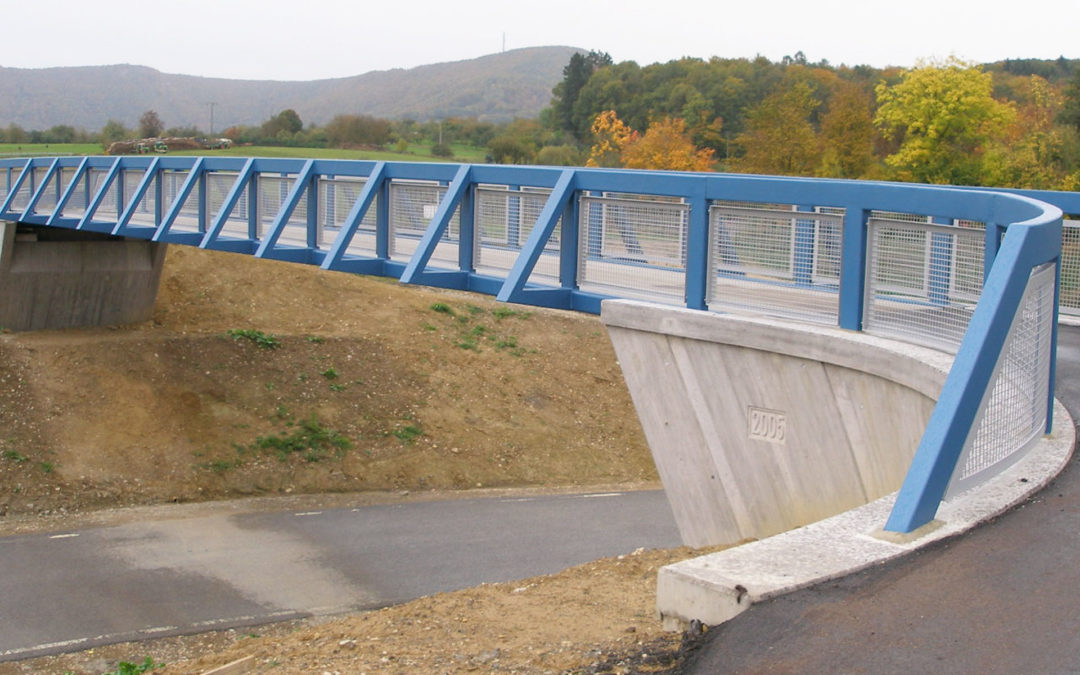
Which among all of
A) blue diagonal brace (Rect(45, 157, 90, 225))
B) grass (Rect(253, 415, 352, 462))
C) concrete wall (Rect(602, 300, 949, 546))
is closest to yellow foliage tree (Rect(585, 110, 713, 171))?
grass (Rect(253, 415, 352, 462))

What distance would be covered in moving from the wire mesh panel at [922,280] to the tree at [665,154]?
49.6 m

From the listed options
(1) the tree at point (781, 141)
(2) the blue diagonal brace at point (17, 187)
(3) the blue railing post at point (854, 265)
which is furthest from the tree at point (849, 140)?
(3) the blue railing post at point (854, 265)

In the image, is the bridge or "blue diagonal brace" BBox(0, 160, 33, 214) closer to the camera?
the bridge

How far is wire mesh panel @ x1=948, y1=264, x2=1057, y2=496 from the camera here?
688 centimetres

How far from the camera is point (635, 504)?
27703 mm

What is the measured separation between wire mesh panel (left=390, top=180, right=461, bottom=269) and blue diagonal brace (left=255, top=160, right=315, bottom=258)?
1.89m

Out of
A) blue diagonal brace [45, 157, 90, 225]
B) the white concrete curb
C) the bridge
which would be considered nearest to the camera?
the white concrete curb

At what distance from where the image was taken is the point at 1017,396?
7492mm

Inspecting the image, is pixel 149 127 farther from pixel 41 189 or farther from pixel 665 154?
pixel 41 189

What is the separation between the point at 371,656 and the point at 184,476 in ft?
69.0

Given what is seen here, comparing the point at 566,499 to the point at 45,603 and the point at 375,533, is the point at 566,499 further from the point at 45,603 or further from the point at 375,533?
the point at 45,603

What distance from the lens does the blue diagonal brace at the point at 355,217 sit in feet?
49.5

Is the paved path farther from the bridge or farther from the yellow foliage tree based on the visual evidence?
the yellow foliage tree

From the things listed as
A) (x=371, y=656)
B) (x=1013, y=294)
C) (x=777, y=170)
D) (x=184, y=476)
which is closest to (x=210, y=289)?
(x=184, y=476)
